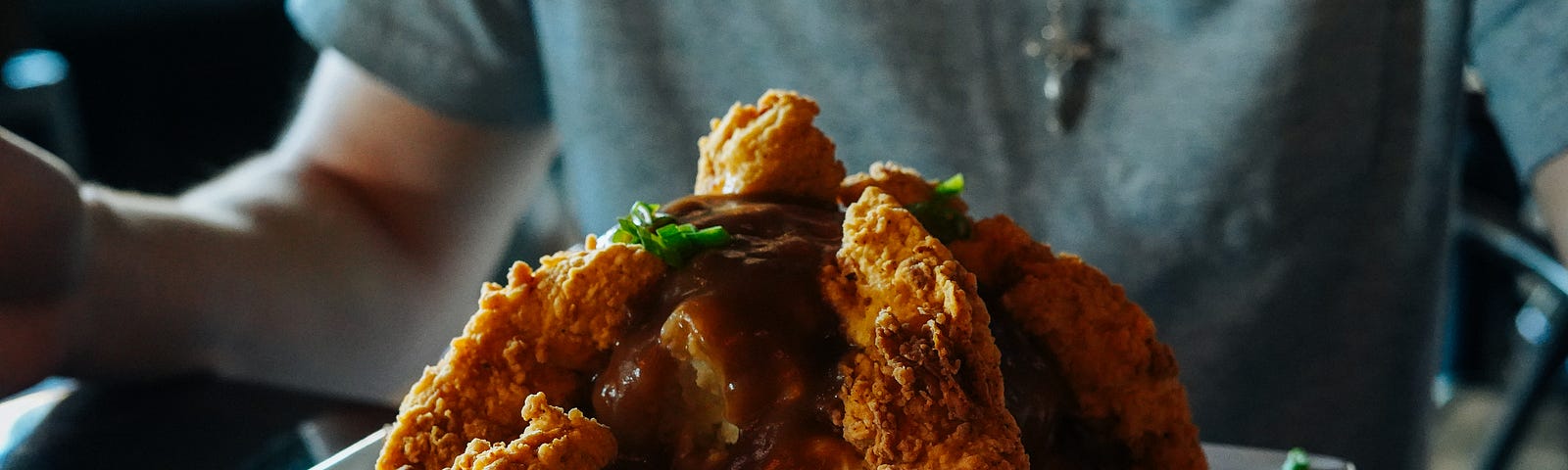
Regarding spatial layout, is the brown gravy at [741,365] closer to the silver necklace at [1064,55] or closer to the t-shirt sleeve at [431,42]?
the silver necklace at [1064,55]

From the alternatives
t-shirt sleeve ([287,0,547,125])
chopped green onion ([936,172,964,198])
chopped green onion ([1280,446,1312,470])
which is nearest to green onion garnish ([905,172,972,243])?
chopped green onion ([936,172,964,198])

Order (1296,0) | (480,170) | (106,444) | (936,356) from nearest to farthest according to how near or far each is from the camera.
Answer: (936,356) < (106,444) < (1296,0) < (480,170)

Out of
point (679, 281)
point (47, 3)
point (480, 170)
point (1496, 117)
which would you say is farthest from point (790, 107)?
point (47, 3)

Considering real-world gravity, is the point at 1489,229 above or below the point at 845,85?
above

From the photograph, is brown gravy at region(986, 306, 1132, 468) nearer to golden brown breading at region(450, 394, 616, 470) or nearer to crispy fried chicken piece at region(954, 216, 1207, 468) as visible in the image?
crispy fried chicken piece at region(954, 216, 1207, 468)

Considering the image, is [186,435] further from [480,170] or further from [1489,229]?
[1489,229]
